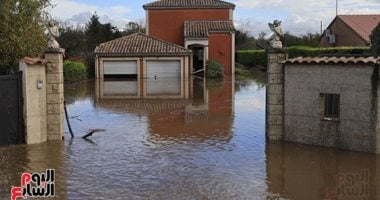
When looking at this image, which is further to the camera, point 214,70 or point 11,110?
point 214,70

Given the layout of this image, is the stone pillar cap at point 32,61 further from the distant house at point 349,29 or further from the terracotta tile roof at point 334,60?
the distant house at point 349,29

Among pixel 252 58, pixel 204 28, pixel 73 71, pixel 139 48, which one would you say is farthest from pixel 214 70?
pixel 252 58

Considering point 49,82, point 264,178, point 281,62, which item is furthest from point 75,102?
point 264,178

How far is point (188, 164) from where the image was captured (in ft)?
35.1

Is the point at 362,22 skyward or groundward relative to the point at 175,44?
skyward

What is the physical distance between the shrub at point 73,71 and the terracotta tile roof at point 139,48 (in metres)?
1.87

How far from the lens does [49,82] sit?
44.4 ft

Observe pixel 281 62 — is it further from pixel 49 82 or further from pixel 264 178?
pixel 49 82

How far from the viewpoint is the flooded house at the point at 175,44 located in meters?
41.7

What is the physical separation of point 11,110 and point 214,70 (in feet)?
106

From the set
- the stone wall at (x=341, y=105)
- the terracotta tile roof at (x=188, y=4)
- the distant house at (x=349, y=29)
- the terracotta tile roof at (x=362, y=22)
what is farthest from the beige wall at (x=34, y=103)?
the terracotta tile roof at (x=362, y=22)

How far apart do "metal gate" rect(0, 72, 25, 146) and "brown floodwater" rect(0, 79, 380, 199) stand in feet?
1.17

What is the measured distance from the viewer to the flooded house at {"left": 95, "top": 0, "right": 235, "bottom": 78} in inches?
1640

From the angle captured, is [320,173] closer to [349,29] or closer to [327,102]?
[327,102]
